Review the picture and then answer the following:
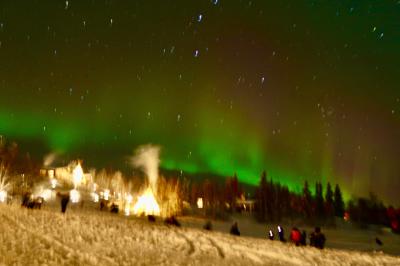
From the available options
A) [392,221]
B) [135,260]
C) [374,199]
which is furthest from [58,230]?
[374,199]

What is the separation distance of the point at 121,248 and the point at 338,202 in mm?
122471

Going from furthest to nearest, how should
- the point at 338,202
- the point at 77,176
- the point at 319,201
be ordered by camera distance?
the point at 338,202
the point at 319,201
the point at 77,176

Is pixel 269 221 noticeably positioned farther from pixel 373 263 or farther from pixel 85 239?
pixel 85 239

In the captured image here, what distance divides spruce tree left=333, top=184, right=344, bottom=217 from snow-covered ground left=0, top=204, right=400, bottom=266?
4296 inches

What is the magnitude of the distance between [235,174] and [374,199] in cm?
5114

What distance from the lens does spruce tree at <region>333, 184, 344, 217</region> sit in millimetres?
131750

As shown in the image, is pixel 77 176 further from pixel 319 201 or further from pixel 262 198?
pixel 319 201

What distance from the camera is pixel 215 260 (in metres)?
20.8

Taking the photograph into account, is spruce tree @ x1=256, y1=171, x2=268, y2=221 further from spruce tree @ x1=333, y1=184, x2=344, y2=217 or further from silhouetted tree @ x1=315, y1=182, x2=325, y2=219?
spruce tree @ x1=333, y1=184, x2=344, y2=217

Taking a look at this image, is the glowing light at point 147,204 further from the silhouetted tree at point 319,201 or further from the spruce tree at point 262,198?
the silhouetted tree at point 319,201

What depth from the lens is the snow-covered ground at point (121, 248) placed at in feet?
53.4

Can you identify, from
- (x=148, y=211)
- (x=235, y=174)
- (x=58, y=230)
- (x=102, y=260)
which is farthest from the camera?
(x=235, y=174)

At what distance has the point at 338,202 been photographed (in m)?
133

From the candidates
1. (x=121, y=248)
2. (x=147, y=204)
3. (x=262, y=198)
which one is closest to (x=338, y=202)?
(x=262, y=198)
